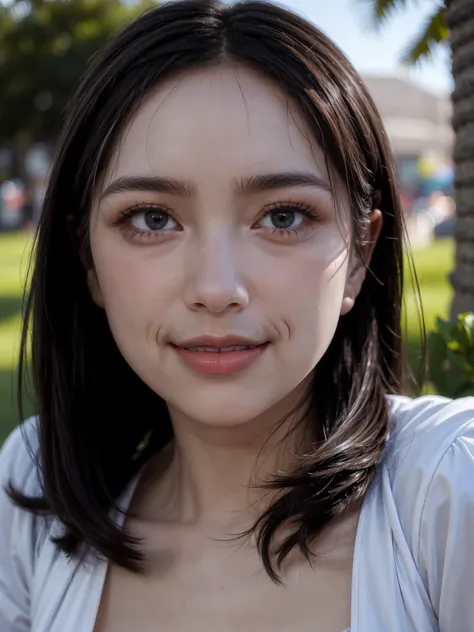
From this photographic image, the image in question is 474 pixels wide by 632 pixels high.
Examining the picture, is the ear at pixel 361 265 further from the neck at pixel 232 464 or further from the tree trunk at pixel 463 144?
the tree trunk at pixel 463 144

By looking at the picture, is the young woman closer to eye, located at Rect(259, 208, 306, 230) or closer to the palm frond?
eye, located at Rect(259, 208, 306, 230)

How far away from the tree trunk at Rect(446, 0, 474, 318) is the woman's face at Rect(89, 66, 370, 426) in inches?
54.4

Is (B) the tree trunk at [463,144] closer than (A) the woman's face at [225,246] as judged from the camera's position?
No

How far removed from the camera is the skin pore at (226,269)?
165cm

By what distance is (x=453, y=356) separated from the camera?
83.6 inches

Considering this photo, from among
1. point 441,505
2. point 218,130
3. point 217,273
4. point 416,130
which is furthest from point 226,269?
point 416,130

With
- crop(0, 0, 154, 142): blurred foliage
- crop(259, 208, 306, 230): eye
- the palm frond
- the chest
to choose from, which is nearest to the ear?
crop(259, 208, 306, 230): eye

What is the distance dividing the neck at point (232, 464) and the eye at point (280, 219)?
0.41 meters

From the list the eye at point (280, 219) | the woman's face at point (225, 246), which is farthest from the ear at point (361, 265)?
the eye at point (280, 219)

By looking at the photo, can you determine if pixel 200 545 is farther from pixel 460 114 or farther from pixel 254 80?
pixel 460 114

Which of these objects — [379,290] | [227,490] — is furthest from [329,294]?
[227,490]

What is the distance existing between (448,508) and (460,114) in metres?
1.85

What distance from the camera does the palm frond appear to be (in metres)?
4.33

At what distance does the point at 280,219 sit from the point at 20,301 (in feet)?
8.55
